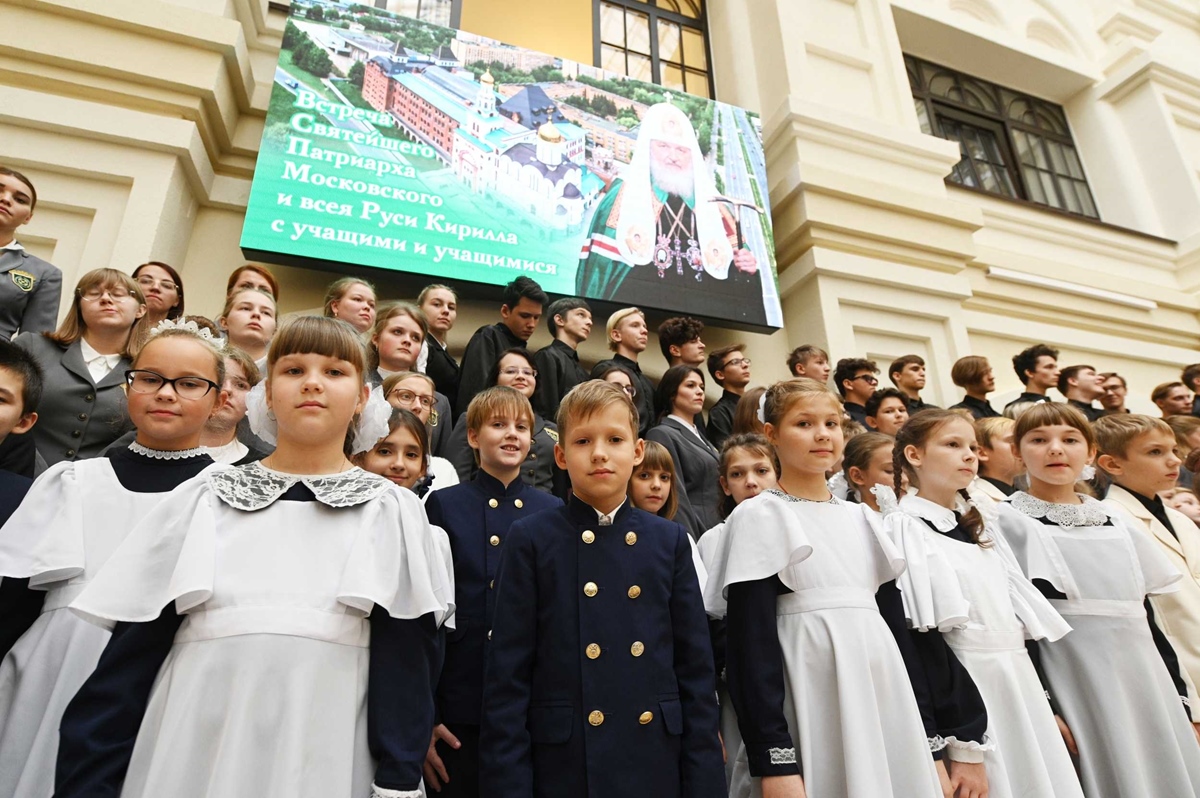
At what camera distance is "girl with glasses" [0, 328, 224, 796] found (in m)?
1.39

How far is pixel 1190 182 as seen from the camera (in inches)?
328

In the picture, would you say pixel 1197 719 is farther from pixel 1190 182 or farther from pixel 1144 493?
pixel 1190 182

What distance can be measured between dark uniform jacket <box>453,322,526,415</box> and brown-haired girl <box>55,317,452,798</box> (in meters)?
2.14

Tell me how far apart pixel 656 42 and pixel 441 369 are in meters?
5.38

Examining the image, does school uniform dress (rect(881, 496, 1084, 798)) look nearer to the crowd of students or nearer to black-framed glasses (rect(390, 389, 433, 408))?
the crowd of students

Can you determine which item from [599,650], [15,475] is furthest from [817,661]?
[15,475]

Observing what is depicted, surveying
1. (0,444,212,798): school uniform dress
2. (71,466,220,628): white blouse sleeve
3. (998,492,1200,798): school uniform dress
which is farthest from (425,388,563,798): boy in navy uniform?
(998,492,1200,798): school uniform dress

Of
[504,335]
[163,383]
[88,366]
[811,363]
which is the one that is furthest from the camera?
[811,363]

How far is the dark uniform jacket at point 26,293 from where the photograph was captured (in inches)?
108

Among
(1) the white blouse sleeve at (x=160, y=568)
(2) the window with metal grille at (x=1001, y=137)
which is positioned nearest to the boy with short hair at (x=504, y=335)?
(1) the white blouse sleeve at (x=160, y=568)

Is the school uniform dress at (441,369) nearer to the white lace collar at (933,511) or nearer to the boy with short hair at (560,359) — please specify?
the boy with short hair at (560,359)

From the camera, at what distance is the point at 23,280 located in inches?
110

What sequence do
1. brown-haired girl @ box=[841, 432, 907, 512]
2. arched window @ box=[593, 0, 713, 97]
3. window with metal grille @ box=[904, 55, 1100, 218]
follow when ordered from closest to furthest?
1. brown-haired girl @ box=[841, 432, 907, 512]
2. arched window @ box=[593, 0, 713, 97]
3. window with metal grille @ box=[904, 55, 1100, 218]

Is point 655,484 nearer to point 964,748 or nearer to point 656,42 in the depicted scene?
point 964,748
